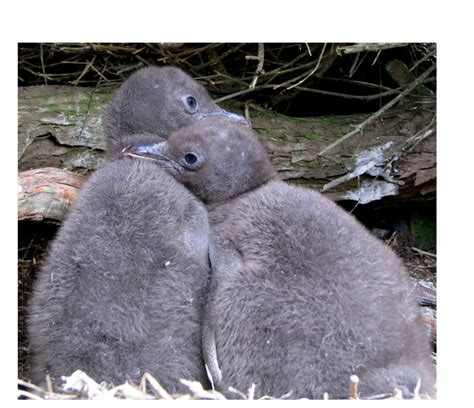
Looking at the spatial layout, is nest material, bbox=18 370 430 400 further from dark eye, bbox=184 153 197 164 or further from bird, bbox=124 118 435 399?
dark eye, bbox=184 153 197 164

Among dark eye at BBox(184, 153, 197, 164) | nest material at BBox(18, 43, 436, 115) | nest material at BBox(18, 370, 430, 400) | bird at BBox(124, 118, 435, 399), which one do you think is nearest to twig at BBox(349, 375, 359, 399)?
nest material at BBox(18, 370, 430, 400)

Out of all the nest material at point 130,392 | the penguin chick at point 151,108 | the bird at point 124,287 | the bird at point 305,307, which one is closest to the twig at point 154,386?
the nest material at point 130,392

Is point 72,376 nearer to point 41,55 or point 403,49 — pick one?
point 41,55

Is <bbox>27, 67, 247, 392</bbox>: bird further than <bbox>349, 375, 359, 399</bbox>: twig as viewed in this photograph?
Yes

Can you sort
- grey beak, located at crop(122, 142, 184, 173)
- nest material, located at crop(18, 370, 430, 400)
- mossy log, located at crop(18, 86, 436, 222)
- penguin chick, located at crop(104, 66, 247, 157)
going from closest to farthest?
nest material, located at crop(18, 370, 430, 400) → grey beak, located at crop(122, 142, 184, 173) → penguin chick, located at crop(104, 66, 247, 157) → mossy log, located at crop(18, 86, 436, 222)

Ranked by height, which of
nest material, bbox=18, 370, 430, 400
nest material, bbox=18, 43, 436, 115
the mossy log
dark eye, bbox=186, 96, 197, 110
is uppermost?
nest material, bbox=18, 43, 436, 115

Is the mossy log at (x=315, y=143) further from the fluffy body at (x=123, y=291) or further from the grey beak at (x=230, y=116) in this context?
the fluffy body at (x=123, y=291)

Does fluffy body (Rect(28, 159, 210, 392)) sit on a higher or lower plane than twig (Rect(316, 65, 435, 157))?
lower
